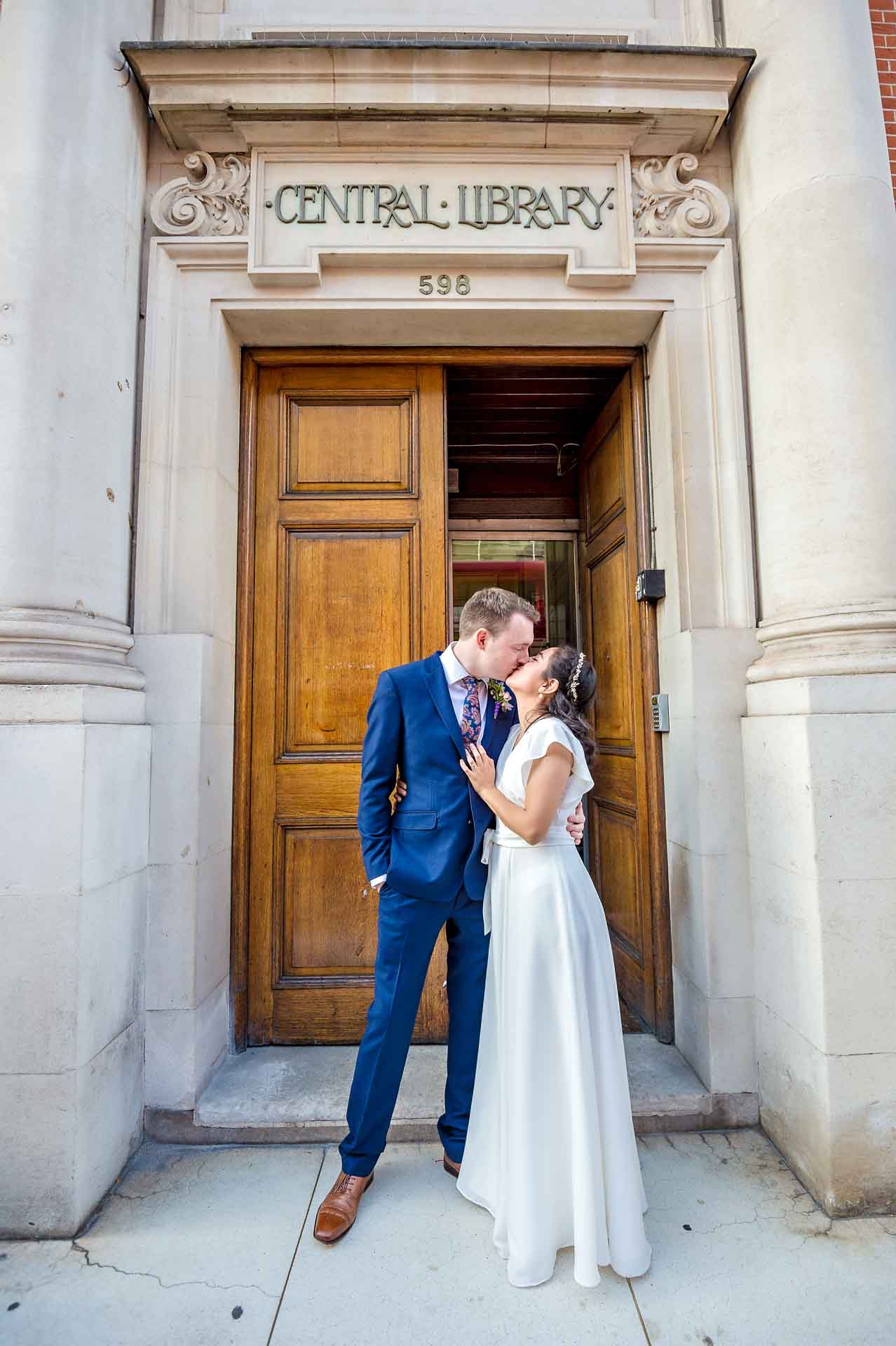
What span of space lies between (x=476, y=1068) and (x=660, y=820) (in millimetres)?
1598

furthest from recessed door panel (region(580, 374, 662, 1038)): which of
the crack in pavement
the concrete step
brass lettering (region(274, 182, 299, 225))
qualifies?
the crack in pavement

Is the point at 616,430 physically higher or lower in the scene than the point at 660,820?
higher

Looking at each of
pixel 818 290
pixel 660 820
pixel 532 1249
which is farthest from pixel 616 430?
pixel 532 1249

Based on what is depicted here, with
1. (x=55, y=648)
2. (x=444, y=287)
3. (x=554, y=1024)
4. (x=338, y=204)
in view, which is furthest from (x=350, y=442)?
(x=554, y=1024)

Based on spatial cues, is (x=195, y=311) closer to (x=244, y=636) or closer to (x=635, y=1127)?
(x=244, y=636)

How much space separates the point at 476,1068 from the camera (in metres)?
2.63

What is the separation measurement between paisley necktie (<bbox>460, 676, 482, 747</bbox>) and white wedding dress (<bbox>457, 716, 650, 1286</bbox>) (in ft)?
0.92

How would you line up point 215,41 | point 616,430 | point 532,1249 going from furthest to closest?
point 616,430
point 215,41
point 532,1249

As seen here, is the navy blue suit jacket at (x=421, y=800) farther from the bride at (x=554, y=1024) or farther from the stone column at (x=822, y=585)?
the stone column at (x=822, y=585)

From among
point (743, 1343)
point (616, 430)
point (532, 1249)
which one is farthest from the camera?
point (616, 430)

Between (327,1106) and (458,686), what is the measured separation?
6.38 ft

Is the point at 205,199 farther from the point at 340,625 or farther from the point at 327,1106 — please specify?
the point at 327,1106

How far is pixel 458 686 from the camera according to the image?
2.69 m

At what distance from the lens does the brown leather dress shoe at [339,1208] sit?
2375mm
